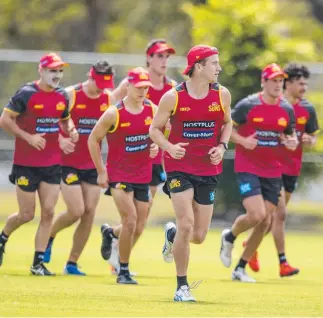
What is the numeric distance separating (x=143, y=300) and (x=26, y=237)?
31.1 feet

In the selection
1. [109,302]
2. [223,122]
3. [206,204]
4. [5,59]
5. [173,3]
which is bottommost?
[109,302]

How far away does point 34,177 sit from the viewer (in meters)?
15.5

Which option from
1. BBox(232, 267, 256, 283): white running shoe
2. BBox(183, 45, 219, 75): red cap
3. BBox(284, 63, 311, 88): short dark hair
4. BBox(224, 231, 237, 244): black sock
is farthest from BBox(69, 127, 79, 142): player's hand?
BBox(183, 45, 219, 75): red cap

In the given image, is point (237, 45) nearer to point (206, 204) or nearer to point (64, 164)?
point (64, 164)

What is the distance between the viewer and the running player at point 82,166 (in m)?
16.0

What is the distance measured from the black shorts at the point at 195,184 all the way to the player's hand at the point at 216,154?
0.22 metres

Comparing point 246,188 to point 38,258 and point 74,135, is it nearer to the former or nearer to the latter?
point 74,135

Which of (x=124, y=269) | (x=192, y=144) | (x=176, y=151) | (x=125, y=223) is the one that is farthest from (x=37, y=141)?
(x=176, y=151)

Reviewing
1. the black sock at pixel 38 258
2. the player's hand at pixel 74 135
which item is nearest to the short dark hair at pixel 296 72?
the player's hand at pixel 74 135

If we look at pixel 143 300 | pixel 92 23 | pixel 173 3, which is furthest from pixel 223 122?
pixel 92 23

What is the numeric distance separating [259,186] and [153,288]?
2299 mm

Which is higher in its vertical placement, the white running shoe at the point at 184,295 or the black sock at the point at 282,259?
the black sock at the point at 282,259

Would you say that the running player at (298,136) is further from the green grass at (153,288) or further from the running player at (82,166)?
the running player at (82,166)

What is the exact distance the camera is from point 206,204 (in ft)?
42.5
